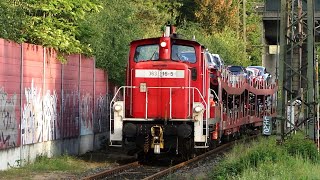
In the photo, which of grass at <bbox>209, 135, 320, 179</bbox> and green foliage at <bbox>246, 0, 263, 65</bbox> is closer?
grass at <bbox>209, 135, 320, 179</bbox>

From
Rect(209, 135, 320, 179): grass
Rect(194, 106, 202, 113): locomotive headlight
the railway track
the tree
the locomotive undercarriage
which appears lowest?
the railway track

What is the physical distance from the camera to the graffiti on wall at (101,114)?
83.1 feet

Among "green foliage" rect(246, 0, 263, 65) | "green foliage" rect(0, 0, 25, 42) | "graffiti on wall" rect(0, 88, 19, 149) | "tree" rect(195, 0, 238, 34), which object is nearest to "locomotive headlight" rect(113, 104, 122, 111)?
"graffiti on wall" rect(0, 88, 19, 149)

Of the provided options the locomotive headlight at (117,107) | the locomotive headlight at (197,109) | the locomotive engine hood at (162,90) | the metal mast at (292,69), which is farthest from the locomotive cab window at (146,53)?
the metal mast at (292,69)

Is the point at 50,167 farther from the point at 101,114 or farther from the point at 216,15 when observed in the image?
the point at 216,15

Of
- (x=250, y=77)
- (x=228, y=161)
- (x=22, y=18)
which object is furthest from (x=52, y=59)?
(x=250, y=77)

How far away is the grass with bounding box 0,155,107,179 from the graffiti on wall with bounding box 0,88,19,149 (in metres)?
0.70

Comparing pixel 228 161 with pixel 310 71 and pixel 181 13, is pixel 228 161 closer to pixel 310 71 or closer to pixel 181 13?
pixel 310 71

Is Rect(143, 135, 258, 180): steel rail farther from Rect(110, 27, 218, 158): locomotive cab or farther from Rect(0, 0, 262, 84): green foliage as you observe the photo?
Rect(0, 0, 262, 84): green foliage

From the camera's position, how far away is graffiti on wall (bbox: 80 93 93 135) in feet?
77.0

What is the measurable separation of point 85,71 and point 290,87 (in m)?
7.05

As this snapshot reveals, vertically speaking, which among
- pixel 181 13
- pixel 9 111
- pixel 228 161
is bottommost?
pixel 228 161

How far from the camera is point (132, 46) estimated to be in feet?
65.9

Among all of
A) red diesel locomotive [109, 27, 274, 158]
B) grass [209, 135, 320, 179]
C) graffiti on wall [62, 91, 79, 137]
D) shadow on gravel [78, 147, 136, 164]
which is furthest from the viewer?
graffiti on wall [62, 91, 79, 137]
